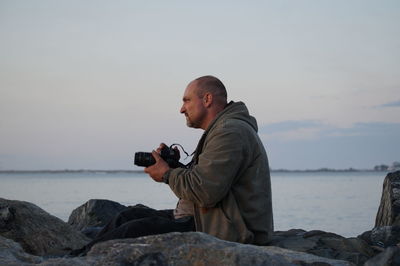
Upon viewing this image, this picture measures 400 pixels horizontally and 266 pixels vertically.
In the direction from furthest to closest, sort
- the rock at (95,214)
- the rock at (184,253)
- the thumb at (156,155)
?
the rock at (95,214) → the thumb at (156,155) → the rock at (184,253)

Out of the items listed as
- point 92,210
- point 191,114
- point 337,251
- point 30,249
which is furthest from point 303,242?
point 92,210

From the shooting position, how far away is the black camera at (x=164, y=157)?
5664mm

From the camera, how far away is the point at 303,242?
6.91 meters

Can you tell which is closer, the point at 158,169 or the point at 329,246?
the point at 158,169

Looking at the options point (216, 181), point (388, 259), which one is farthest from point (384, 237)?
point (216, 181)

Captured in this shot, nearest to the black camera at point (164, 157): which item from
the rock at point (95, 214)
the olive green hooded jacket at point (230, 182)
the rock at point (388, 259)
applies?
the olive green hooded jacket at point (230, 182)

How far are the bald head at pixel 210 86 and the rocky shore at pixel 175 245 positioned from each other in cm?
135

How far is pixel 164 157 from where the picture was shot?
5.80 m

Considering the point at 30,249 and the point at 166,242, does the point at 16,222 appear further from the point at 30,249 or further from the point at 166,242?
the point at 166,242

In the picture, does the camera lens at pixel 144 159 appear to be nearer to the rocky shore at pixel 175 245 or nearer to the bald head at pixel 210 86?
the bald head at pixel 210 86

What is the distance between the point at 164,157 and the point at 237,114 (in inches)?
28.1

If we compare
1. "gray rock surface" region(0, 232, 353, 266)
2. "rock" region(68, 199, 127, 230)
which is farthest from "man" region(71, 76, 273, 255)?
"rock" region(68, 199, 127, 230)

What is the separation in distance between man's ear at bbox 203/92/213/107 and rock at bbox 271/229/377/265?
1.59 metres

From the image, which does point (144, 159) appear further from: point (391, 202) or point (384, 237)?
point (391, 202)
